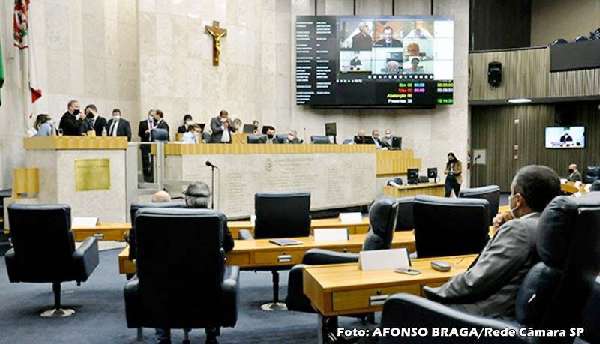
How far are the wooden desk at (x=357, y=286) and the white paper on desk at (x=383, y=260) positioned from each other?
0.05 meters

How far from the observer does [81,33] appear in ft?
38.7

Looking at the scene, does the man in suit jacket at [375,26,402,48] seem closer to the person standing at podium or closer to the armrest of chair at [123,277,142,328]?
the person standing at podium

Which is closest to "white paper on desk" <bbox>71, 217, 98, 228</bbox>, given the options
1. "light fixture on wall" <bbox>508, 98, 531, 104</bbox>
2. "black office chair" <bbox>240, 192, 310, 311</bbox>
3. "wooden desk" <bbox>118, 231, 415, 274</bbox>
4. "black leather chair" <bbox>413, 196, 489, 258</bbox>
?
"wooden desk" <bbox>118, 231, 415, 274</bbox>

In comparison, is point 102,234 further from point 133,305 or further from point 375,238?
point 375,238

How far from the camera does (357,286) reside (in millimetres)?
2787

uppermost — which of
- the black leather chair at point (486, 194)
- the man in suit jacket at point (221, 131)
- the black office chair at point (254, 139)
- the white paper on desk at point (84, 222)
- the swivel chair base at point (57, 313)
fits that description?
the man in suit jacket at point (221, 131)

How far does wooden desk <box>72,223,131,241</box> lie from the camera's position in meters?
5.29

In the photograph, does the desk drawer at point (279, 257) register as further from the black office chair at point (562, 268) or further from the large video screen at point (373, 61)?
the large video screen at point (373, 61)

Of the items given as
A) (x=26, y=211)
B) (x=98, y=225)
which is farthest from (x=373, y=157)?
(x=26, y=211)

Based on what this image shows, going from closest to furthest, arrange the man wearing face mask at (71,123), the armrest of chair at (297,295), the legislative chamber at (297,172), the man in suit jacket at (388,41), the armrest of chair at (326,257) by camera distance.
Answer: the legislative chamber at (297,172), the armrest of chair at (297,295), the armrest of chair at (326,257), the man wearing face mask at (71,123), the man in suit jacket at (388,41)

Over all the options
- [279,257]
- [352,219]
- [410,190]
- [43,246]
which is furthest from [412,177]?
[43,246]

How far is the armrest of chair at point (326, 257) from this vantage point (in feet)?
13.1

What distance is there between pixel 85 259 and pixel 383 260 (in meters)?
2.92

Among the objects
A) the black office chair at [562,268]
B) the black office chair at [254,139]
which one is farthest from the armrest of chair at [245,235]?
the black office chair at [254,139]
